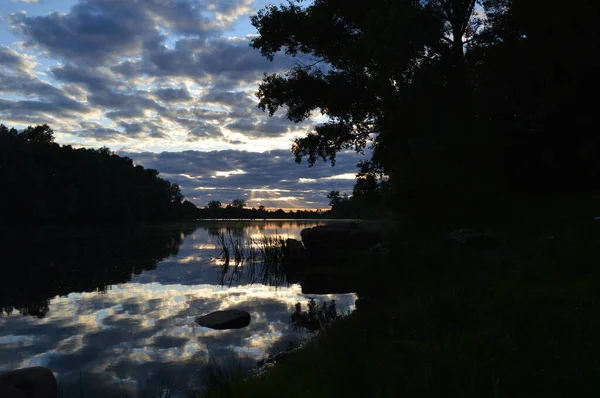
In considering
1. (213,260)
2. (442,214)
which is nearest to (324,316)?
(442,214)

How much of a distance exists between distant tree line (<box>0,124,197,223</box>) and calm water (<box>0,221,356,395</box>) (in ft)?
166

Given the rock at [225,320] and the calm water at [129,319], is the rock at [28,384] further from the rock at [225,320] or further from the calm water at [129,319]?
the rock at [225,320]

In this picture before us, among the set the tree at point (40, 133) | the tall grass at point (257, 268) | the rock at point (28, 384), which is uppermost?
the tree at point (40, 133)

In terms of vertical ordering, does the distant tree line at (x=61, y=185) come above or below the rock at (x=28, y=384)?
above

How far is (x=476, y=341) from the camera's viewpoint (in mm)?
5582

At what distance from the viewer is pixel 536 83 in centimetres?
2131

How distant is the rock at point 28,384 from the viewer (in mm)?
6009

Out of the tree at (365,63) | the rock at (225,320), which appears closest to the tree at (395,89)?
the tree at (365,63)

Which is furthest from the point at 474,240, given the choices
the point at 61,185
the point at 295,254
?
the point at 61,185

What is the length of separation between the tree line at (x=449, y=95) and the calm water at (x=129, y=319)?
767 cm

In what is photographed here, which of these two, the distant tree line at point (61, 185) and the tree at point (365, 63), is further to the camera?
the distant tree line at point (61, 185)

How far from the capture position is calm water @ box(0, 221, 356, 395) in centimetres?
794

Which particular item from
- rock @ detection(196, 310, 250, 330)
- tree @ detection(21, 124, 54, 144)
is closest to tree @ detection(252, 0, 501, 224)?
rock @ detection(196, 310, 250, 330)

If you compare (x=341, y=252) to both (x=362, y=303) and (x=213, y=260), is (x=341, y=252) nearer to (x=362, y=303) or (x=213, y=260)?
(x=213, y=260)
